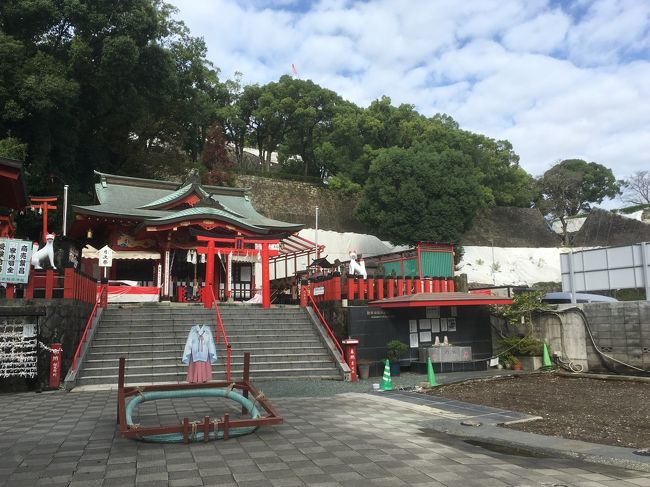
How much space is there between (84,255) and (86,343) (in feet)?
30.4

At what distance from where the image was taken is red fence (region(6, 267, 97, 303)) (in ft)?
39.2

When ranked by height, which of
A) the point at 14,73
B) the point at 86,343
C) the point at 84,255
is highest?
the point at 14,73

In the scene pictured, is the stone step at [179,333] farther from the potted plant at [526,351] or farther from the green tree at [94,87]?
the green tree at [94,87]

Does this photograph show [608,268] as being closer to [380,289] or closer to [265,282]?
[380,289]

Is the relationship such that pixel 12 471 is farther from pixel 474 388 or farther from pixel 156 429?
pixel 474 388

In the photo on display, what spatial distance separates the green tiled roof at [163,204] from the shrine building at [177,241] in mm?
40

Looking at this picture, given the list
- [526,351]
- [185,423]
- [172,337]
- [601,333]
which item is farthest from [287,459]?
[601,333]

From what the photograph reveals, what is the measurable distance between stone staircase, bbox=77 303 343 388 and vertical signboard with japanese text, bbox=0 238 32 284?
265cm

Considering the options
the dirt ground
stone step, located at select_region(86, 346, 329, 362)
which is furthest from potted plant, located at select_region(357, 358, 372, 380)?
the dirt ground

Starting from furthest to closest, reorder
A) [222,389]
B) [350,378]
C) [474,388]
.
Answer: [350,378]
[474,388]
[222,389]

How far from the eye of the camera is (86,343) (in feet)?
43.5

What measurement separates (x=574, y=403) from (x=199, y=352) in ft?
24.1

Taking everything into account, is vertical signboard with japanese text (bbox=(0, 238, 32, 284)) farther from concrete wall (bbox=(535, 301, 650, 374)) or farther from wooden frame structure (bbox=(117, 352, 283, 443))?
concrete wall (bbox=(535, 301, 650, 374))

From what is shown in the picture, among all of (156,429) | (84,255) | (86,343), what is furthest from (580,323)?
(84,255)
